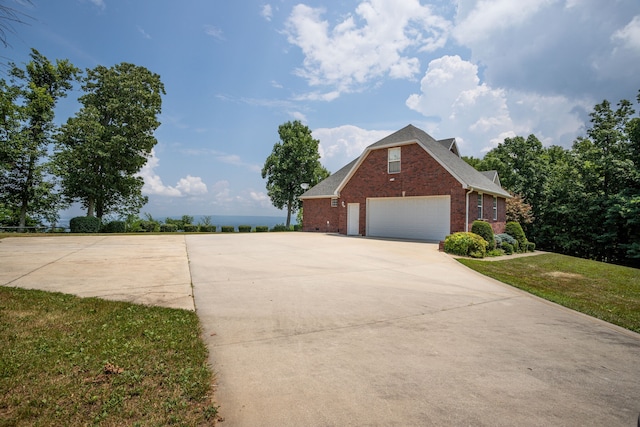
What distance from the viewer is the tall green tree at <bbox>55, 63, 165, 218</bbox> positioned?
24594 mm

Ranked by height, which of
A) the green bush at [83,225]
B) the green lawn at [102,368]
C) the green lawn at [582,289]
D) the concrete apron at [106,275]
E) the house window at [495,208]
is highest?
the house window at [495,208]

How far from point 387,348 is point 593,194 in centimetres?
2887

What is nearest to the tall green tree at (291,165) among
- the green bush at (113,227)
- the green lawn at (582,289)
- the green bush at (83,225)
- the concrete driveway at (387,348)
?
the green bush at (113,227)

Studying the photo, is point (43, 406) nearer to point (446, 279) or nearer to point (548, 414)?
point (548, 414)

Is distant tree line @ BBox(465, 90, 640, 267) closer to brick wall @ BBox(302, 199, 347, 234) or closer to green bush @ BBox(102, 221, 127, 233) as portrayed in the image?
brick wall @ BBox(302, 199, 347, 234)

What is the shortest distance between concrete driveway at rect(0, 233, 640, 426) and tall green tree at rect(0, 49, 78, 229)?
2105 cm

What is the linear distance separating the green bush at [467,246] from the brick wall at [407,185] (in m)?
3.42

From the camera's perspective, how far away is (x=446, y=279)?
800cm

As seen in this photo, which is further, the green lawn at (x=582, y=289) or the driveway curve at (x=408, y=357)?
the green lawn at (x=582, y=289)

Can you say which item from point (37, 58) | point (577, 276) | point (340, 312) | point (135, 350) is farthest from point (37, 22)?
point (37, 58)

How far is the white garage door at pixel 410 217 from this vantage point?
57.6 ft

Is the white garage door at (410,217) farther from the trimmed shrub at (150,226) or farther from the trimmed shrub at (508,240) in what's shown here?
the trimmed shrub at (150,226)

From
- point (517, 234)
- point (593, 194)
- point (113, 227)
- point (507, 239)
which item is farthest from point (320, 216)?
point (593, 194)

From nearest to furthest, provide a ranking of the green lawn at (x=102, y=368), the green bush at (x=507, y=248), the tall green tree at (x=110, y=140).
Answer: the green lawn at (x=102, y=368) < the green bush at (x=507, y=248) < the tall green tree at (x=110, y=140)
